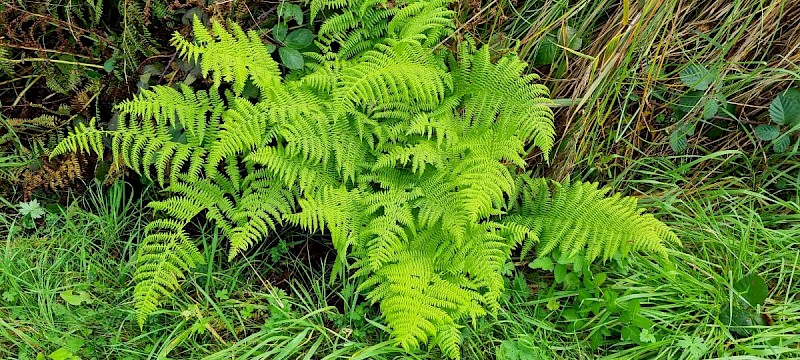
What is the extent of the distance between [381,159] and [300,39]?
0.57 metres

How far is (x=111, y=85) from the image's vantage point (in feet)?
7.80

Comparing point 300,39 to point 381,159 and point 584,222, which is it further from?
point 584,222

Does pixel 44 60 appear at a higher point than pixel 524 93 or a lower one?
lower

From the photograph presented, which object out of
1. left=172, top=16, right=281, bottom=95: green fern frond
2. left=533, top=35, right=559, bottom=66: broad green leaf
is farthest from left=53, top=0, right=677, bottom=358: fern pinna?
left=533, top=35, right=559, bottom=66: broad green leaf

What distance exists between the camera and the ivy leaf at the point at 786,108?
232cm

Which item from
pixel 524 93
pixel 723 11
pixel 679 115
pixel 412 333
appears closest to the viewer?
pixel 412 333

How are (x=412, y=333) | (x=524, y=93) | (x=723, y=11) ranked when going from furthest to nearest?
1. (x=723, y=11)
2. (x=524, y=93)
3. (x=412, y=333)

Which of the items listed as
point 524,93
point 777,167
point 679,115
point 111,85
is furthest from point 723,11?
point 111,85

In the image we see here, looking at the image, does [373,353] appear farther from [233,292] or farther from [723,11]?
[723,11]

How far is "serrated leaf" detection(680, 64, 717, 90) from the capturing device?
2.30 metres

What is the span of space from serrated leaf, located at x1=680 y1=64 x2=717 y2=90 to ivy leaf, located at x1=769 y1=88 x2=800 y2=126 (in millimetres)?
287

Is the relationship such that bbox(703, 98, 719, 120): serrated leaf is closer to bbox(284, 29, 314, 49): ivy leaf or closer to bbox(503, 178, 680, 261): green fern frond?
bbox(503, 178, 680, 261): green fern frond

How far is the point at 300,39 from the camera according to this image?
2191mm

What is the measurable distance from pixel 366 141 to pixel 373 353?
0.78m
